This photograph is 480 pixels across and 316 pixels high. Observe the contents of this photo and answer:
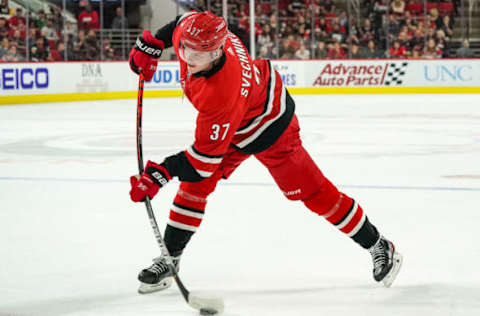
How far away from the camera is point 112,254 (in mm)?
3289

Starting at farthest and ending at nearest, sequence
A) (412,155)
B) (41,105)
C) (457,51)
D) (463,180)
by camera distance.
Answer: (457,51), (41,105), (412,155), (463,180)

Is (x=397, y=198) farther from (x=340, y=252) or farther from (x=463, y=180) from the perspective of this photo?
(x=340, y=252)

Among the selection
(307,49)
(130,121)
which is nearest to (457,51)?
(307,49)

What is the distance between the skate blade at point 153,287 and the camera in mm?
2738

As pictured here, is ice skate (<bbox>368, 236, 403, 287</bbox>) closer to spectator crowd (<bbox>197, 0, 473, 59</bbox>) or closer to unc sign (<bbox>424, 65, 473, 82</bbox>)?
spectator crowd (<bbox>197, 0, 473, 59</bbox>)

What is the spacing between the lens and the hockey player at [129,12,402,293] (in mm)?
2406

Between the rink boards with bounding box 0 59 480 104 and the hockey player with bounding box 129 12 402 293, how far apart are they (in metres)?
12.0

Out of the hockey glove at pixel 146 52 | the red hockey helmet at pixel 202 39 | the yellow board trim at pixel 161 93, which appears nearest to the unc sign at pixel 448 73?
the yellow board trim at pixel 161 93

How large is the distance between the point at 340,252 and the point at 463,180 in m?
2.18

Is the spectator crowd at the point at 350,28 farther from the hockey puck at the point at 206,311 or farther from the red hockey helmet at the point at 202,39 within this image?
the hockey puck at the point at 206,311

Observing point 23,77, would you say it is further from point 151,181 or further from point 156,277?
point 151,181

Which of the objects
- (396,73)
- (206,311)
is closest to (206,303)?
(206,311)

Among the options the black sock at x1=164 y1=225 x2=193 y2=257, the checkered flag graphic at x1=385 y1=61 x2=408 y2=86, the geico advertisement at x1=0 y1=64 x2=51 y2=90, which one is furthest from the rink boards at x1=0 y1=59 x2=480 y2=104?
the black sock at x1=164 y1=225 x2=193 y2=257

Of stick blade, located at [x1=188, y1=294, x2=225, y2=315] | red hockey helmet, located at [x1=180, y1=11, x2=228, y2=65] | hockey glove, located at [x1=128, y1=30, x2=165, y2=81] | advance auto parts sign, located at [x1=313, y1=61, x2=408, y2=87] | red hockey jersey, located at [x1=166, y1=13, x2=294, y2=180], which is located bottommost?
advance auto parts sign, located at [x1=313, y1=61, x2=408, y2=87]
